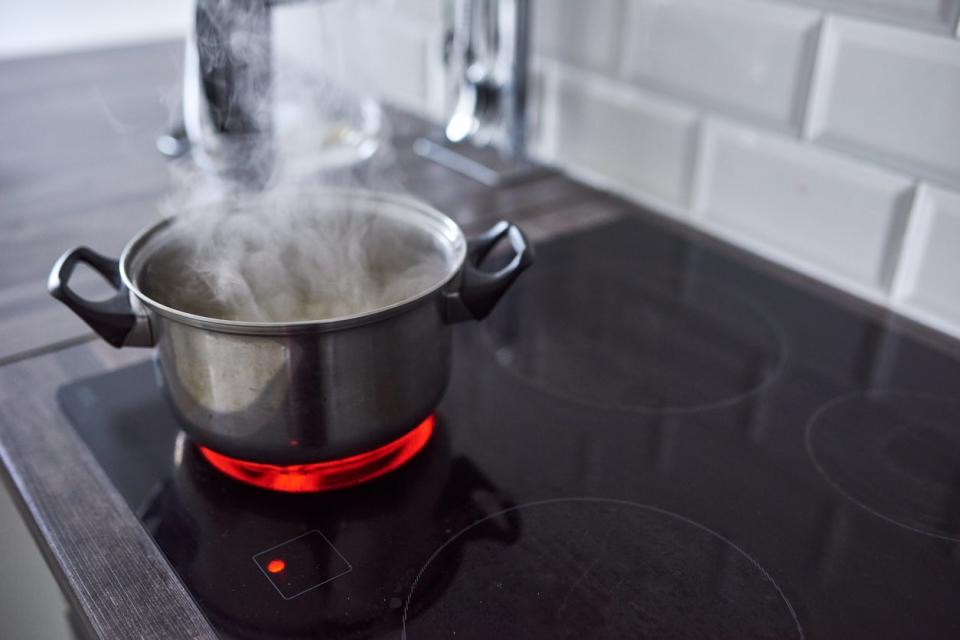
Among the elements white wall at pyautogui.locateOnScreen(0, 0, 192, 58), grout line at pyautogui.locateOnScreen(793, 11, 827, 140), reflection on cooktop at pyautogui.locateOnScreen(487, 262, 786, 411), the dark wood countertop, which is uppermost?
grout line at pyautogui.locateOnScreen(793, 11, 827, 140)

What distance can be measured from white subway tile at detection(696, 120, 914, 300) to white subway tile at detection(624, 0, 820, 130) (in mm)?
34

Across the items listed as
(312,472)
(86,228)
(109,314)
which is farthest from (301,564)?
(86,228)

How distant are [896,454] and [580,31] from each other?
0.59 meters

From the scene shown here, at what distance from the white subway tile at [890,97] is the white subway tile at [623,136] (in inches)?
6.6

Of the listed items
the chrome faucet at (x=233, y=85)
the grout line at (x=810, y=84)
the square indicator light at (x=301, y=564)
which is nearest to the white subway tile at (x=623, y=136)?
the grout line at (x=810, y=84)

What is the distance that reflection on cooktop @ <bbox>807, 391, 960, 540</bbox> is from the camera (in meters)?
0.62

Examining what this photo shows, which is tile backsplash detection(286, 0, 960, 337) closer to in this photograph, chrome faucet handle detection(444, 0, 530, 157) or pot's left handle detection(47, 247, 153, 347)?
chrome faucet handle detection(444, 0, 530, 157)

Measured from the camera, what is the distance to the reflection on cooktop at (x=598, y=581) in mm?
526

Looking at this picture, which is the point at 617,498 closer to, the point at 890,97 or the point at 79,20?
the point at 890,97

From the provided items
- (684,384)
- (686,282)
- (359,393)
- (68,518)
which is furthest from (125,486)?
(686,282)

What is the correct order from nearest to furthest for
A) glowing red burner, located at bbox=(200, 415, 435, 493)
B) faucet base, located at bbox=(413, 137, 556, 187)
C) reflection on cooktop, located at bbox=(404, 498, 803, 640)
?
reflection on cooktop, located at bbox=(404, 498, 803, 640) < glowing red burner, located at bbox=(200, 415, 435, 493) < faucet base, located at bbox=(413, 137, 556, 187)

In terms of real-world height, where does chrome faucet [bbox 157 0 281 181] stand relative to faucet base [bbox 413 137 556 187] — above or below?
above

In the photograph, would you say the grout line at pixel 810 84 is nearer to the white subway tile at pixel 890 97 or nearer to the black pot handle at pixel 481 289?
the white subway tile at pixel 890 97

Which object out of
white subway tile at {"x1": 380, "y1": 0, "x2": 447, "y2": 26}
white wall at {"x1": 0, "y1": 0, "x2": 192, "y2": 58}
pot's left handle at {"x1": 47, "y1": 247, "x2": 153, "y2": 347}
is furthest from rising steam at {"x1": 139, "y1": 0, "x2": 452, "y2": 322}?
white wall at {"x1": 0, "y1": 0, "x2": 192, "y2": 58}
